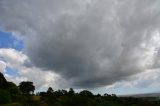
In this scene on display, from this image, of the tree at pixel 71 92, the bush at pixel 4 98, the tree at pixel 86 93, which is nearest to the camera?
the bush at pixel 4 98

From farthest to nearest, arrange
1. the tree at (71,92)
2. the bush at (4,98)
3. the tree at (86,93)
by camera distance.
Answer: the tree at (86,93) < the tree at (71,92) < the bush at (4,98)

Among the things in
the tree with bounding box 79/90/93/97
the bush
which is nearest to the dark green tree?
the tree with bounding box 79/90/93/97

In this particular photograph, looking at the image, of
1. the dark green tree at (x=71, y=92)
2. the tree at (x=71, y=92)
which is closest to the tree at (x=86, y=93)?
the dark green tree at (x=71, y=92)

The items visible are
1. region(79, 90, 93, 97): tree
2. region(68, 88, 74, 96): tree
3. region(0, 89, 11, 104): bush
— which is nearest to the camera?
region(0, 89, 11, 104): bush

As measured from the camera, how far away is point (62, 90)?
615 ft

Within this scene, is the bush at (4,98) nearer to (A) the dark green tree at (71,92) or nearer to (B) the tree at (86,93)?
(A) the dark green tree at (71,92)

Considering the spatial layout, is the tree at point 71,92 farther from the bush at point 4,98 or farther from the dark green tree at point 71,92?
the bush at point 4,98

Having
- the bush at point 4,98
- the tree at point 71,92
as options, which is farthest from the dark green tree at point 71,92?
the bush at point 4,98

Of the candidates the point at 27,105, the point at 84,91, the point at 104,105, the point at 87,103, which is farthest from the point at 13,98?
the point at 84,91

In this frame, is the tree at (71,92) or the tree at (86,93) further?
the tree at (86,93)

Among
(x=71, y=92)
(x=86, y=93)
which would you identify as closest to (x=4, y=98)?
(x=71, y=92)

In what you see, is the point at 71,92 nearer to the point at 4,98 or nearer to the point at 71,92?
the point at 71,92

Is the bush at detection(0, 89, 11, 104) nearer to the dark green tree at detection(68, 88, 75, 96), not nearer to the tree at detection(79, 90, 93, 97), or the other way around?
the dark green tree at detection(68, 88, 75, 96)

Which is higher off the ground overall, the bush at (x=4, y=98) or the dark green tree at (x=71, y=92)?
the dark green tree at (x=71, y=92)
